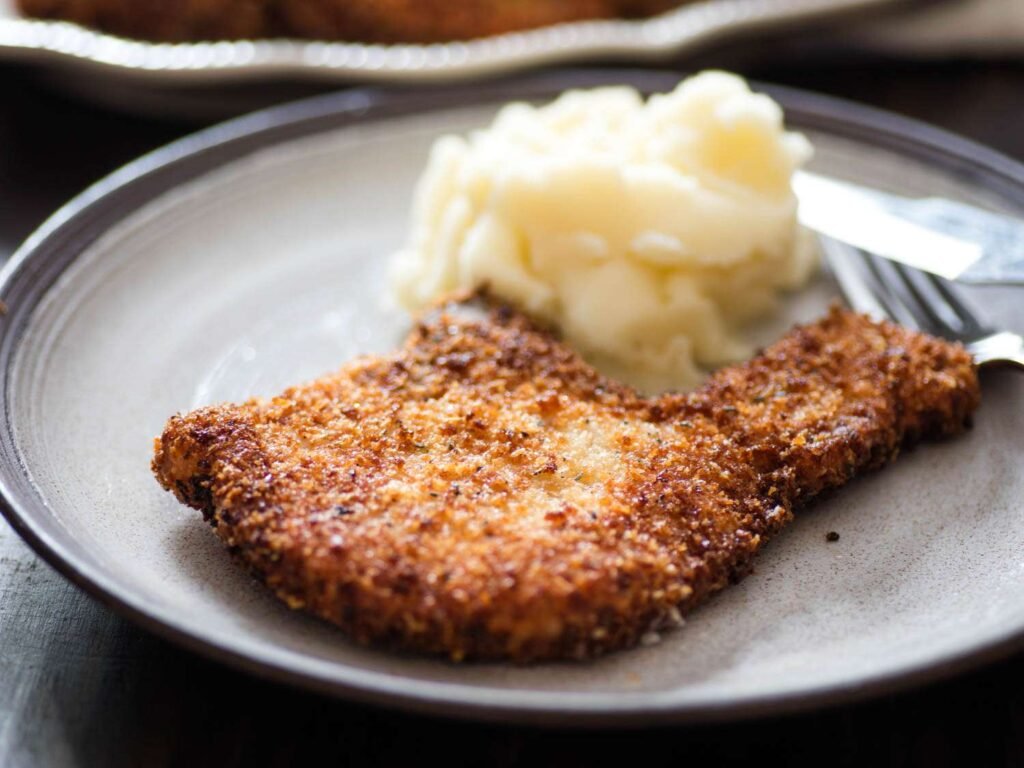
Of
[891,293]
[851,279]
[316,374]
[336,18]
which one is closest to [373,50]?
[336,18]

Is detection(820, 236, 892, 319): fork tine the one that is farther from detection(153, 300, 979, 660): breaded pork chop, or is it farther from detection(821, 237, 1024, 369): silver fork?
detection(153, 300, 979, 660): breaded pork chop

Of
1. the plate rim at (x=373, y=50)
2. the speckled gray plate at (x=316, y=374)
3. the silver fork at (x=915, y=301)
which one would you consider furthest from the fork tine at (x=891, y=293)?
the plate rim at (x=373, y=50)

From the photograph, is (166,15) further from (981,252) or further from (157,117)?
(981,252)

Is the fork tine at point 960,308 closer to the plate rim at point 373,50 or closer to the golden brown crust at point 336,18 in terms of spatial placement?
the plate rim at point 373,50

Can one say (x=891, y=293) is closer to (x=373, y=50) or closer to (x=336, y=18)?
(x=373, y=50)

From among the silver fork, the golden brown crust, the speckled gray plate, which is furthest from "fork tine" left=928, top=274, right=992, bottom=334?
the golden brown crust

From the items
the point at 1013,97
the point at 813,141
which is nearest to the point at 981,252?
the point at 813,141
